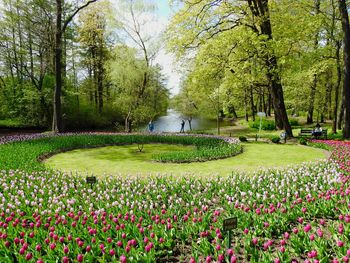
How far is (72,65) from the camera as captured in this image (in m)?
42.6

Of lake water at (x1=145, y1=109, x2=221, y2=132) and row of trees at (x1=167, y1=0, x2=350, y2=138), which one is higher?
row of trees at (x1=167, y1=0, x2=350, y2=138)

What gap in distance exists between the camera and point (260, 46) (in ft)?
64.0

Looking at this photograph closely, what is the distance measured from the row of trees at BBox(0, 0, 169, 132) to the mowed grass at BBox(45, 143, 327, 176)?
9.38 m

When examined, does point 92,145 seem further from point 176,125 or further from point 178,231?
point 176,125

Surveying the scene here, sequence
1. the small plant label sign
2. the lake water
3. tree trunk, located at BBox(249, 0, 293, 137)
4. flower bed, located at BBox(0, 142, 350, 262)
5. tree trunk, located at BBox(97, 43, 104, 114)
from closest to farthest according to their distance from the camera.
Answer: the small plant label sign < flower bed, located at BBox(0, 142, 350, 262) < tree trunk, located at BBox(249, 0, 293, 137) < tree trunk, located at BBox(97, 43, 104, 114) < the lake water

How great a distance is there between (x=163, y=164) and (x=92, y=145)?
8.03m

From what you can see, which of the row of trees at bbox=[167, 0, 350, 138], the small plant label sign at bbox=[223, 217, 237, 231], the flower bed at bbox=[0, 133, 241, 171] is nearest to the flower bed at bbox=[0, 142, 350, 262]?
the small plant label sign at bbox=[223, 217, 237, 231]

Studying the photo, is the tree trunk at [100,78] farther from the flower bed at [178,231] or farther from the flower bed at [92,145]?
the flower bed at [178,231]

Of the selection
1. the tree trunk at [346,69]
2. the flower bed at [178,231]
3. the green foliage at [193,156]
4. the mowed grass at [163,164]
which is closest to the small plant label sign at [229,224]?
the flower bed at [178,231]

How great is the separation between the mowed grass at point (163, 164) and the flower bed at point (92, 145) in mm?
526

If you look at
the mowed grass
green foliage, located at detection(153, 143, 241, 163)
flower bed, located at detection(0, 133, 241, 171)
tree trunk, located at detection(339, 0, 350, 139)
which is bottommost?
the mowed grass

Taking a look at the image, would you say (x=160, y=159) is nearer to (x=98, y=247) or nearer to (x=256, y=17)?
(x=98, y=247)

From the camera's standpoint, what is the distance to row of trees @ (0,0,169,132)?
31.7 meters

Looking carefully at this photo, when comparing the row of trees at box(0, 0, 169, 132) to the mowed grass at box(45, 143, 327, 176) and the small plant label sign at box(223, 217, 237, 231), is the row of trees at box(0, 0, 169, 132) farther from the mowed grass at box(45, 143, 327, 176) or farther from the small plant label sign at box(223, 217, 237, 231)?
the small plant label sign at box(223, 217, 237, 231)
